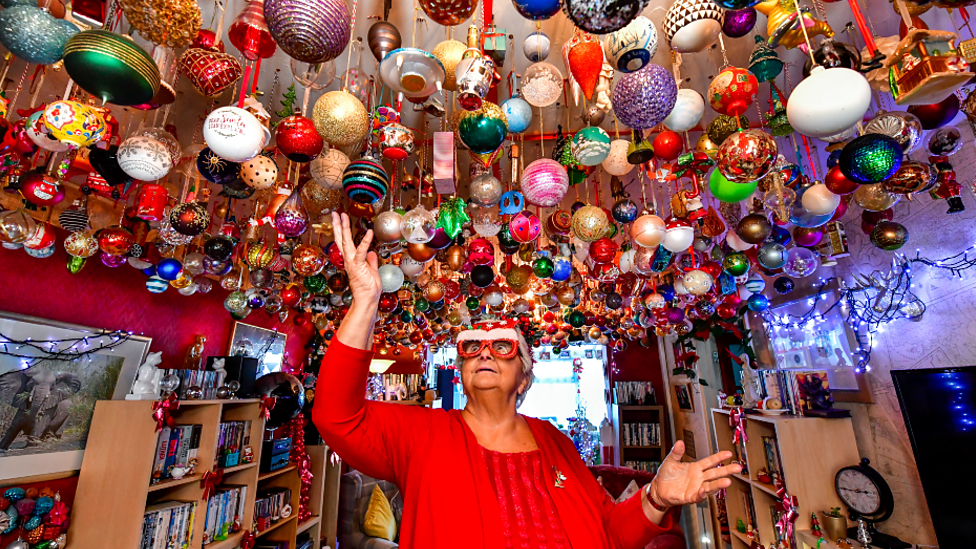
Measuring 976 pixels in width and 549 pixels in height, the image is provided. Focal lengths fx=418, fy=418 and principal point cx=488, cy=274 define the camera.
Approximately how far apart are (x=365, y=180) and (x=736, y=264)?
2482 millimetres

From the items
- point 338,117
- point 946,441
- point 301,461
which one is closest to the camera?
point 338,117

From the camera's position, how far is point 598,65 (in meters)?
1.43

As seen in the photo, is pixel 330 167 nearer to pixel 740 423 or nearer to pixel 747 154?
pixel 747 154

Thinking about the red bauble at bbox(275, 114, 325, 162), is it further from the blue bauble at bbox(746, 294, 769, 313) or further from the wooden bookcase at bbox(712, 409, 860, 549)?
the blue bauble at bbox(746, 294, 769, 313)

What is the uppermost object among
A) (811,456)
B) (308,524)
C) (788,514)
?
(811,456)

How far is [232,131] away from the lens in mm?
1289

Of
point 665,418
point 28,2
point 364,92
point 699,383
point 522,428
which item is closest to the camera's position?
point 28,2

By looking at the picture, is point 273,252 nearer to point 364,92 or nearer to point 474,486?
point 364,92

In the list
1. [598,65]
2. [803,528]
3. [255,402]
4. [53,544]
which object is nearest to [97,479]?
[53,544]

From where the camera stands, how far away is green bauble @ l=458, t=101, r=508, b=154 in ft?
4.39

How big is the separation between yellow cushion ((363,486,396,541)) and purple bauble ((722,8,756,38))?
5.25 metres

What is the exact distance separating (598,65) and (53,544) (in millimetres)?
3774

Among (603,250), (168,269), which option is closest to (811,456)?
(603,250)

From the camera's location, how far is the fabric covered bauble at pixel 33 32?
109 centimetres
